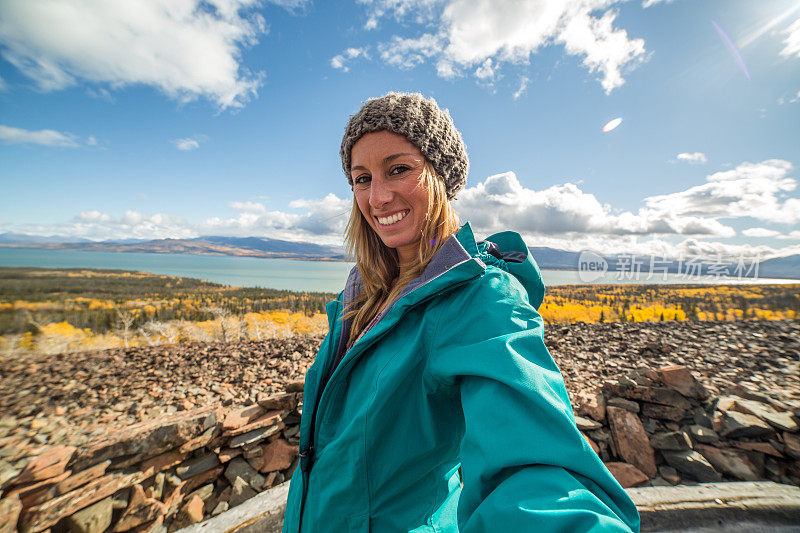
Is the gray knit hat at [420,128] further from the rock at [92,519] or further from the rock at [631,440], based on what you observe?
the rock at [631,440]

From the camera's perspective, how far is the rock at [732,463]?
2.95m

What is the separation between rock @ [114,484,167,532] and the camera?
101 inches

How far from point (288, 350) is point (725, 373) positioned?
335 inches

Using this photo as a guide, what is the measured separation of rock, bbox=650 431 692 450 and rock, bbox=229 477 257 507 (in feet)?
15.6

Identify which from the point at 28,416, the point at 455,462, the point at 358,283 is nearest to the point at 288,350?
the point at 28,416

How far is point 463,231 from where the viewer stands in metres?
1.11

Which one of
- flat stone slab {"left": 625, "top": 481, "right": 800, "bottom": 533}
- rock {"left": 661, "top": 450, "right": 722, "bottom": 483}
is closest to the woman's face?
flat stone slab {"left": 625, "top": 481, "right": 800, "bottom": 533}

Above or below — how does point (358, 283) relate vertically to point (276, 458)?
above

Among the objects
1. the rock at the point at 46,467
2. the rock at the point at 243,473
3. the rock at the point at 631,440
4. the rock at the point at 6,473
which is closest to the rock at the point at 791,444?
the rock at the point at 631,440

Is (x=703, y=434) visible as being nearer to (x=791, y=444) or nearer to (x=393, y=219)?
(x=791, y=444)

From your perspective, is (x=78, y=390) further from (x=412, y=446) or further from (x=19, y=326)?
(x=412, y=446)

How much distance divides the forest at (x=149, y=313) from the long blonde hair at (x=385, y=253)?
8.83 meters

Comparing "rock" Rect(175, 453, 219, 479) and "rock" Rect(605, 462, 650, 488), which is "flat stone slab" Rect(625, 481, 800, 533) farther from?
"rock" Rect(175, 453, 219, 479)

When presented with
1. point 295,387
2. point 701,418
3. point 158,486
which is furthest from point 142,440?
point 701,418
